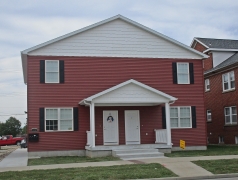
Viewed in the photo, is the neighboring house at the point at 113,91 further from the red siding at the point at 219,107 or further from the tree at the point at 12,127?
the tree at the point at 12,127

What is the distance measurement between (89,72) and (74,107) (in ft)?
7.69

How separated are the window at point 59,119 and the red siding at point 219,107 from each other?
13.6m

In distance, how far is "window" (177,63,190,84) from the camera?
2400 cm

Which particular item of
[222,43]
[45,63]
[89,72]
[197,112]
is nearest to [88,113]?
[89,72]

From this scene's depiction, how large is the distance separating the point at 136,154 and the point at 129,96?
11.9 ft

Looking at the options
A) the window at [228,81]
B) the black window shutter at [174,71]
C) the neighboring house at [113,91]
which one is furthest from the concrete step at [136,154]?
the window at [228,81]

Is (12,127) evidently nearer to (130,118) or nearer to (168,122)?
(130,118)

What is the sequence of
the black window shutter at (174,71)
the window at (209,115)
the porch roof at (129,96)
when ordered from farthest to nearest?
1. the window at (209,115)
2. the black window shutter at (174,71)
3. the porch roof at (129,96)

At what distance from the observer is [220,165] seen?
14.7 meters

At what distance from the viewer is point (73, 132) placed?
22031mm

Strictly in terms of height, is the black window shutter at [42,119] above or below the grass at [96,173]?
above

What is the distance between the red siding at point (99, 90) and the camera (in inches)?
858

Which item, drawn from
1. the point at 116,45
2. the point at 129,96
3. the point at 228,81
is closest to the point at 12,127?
the point at 228,81

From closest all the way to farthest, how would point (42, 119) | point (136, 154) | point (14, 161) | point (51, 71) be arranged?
point (136, 154) < point (14, 161) < point (42, 119) < point (51, 71)
